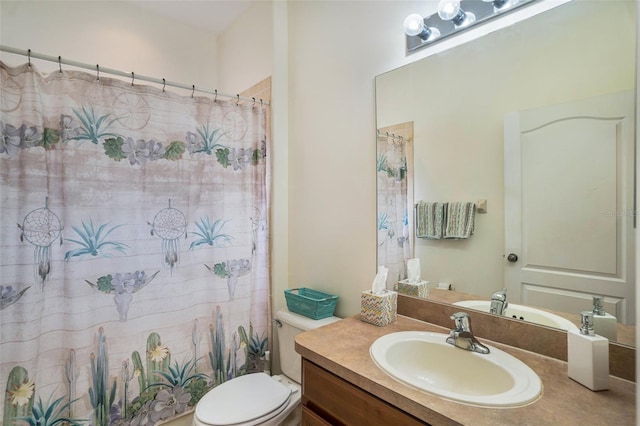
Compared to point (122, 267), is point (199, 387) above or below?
below

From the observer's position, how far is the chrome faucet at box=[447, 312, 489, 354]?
1.01m

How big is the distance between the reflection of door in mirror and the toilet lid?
2.50 feet

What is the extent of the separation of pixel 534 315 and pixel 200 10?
2878 mm

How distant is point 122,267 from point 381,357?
135 cm

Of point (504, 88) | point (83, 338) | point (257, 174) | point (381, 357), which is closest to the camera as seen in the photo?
point (381, 357)

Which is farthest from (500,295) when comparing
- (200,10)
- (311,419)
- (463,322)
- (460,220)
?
(200,10)

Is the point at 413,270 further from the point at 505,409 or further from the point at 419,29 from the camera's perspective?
the point at 419,29

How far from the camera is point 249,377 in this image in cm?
162

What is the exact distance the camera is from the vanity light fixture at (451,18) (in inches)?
43.9

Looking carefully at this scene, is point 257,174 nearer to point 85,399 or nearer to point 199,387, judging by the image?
point 199,387

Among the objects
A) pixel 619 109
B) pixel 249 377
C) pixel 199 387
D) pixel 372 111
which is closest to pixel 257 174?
pixel 372 111

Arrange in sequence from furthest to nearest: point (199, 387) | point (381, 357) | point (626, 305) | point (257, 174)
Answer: point (257, 174) → point (199, 387) → point (381, 357) → point (626, 305)

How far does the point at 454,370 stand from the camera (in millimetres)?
1030

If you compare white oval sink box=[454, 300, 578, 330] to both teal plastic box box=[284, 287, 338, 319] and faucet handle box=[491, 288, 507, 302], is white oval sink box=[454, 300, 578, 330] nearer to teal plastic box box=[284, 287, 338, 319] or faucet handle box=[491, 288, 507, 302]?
faucet handle box=[491, 288, 507, 302]
